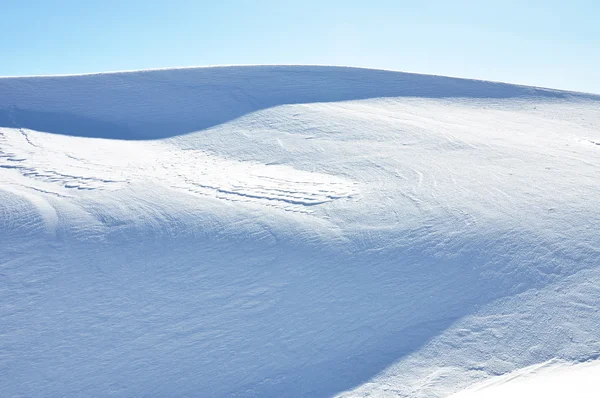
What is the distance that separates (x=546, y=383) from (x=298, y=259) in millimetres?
1994

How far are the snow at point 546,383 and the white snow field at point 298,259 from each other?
0.25ft

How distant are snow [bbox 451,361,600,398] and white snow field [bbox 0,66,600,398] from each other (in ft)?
0.25

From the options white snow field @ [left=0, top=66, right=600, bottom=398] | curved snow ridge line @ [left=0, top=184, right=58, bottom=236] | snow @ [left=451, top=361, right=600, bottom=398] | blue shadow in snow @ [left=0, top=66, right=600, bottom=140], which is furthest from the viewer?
blue shadow in snow @ [left=0, top=66, right=600, bottom=140]

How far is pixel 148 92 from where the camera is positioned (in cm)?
997

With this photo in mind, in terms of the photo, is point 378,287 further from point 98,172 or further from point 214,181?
point 98,172

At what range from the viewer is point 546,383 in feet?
10.2

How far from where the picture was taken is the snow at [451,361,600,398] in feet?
9.67

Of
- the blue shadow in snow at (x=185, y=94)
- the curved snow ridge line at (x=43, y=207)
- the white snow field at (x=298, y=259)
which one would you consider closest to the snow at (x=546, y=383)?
the white snow field at (x=298, y=259)

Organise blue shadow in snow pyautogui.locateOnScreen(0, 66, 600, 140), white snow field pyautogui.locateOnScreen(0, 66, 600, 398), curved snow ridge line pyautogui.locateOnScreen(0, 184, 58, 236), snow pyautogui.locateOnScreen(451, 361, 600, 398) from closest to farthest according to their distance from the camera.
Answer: snow pyautogui.locateOnScreen(451, 361, 600, 398) → white snow field pyautogui.locateOnScreen(0, 66, 600, 398) → curved snow ridge line pyautogui.locateOnScreen(0, 184, 58, 236) → blue shadow in snow pyautogui.locateOnScreen(0, 66, 600, 140)

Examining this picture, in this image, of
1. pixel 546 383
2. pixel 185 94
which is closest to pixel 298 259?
pixel 546 383

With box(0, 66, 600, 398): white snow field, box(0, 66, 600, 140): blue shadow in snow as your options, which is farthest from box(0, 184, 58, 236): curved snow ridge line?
box(0, 66, 600, 140): blue shadow in snow

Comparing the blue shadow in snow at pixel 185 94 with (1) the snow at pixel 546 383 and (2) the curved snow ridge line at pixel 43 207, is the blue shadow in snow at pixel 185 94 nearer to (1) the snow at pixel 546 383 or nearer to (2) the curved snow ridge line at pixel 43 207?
(2) the curved snow ridge line at pixel 43 207

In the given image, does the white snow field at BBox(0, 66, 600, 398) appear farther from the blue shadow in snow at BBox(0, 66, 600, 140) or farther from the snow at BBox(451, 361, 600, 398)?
the blue shadow in snow at BBox(0, 66, 600, 140)

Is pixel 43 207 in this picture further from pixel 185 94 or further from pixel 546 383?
pixel 185 94
